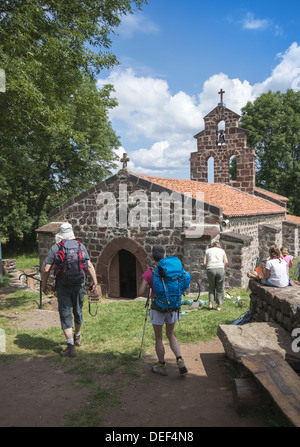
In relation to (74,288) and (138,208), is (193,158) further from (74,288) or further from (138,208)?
(74,288)

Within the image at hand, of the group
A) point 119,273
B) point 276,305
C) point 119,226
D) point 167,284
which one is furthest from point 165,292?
point 119,273

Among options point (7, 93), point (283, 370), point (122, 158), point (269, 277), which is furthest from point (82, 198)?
point (283, 370)

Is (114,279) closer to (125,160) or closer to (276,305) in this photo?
(125,160)

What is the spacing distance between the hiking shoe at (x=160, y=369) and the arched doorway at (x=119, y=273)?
22.7 ft

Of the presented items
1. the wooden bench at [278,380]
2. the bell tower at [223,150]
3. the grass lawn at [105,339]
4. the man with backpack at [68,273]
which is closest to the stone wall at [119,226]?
the grass lawn at [105,339]

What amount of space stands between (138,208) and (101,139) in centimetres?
1376

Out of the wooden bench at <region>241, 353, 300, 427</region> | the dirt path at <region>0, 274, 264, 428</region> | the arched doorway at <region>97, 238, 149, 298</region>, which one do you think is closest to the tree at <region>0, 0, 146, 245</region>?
the arched doorway at <region>97, 238, 149, 298</region>

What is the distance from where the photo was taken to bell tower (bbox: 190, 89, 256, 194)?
17078 millimetres

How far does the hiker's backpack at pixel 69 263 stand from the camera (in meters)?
4.76

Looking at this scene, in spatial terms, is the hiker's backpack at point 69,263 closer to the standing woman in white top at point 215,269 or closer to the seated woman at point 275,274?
the seated woman at point 275,274

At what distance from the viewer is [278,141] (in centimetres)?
2672

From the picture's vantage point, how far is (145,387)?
3936 millimetres

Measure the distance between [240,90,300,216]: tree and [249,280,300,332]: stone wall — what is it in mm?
23545

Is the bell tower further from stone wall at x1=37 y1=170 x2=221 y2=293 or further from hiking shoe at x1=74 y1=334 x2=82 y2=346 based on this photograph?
hiking shoe at x1=74 y1=334 x2=82 y2=346
